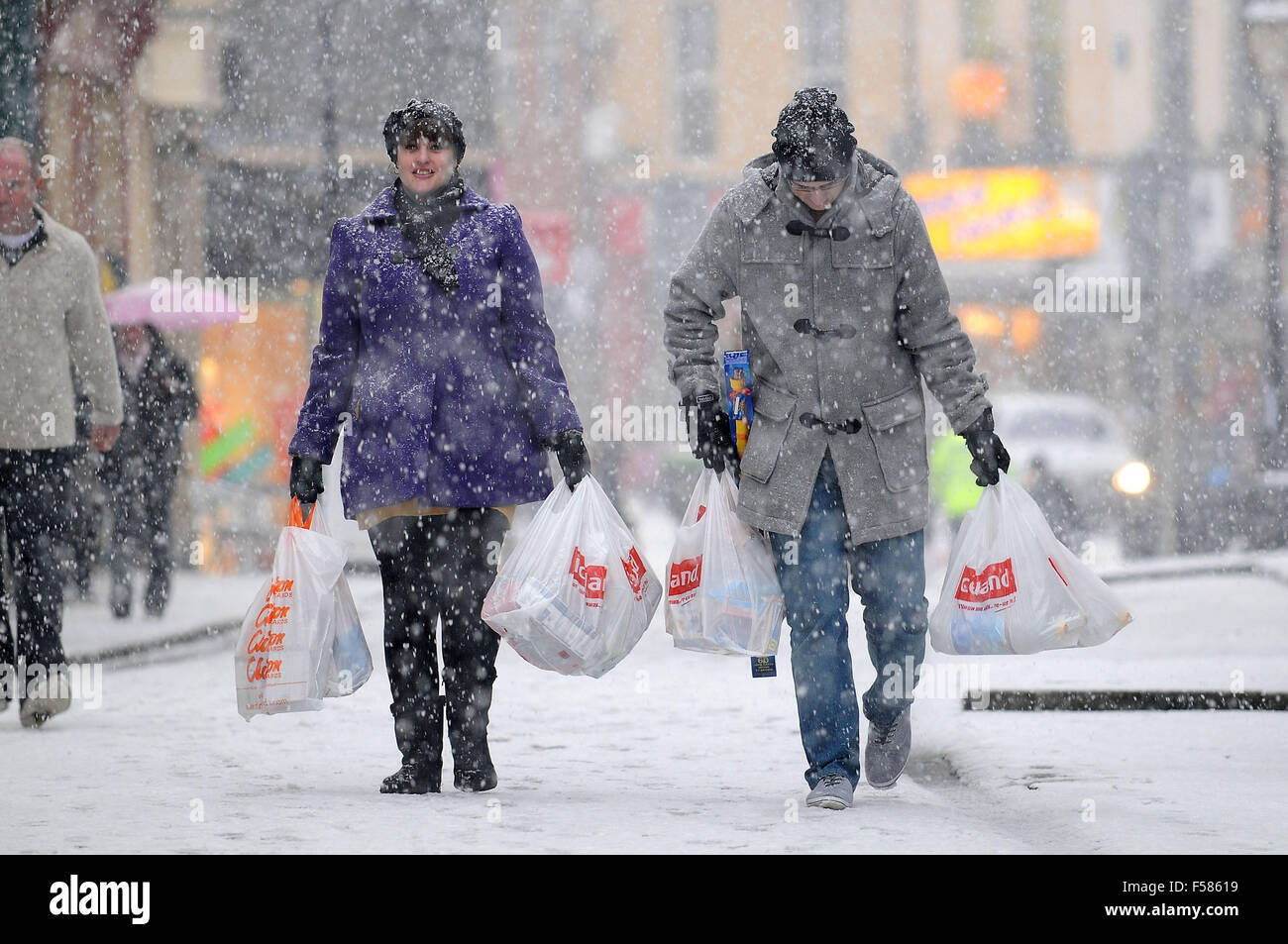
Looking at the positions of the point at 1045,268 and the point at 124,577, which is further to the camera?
the point at 1045,268

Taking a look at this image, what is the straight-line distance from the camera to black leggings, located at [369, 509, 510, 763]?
512 cm

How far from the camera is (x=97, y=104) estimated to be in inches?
735

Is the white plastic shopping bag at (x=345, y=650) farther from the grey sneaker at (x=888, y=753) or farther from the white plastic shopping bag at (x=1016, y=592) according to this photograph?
the white plastic shopping bag at (x=1016, y=592)

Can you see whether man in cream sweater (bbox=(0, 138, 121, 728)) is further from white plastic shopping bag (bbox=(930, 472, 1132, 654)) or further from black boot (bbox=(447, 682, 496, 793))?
white plastic shopping bag (bbox=(930, 472, 1132, 654))

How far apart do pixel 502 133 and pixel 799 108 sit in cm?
2626

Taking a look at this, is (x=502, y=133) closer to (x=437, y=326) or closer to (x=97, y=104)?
(x=97, y=104)

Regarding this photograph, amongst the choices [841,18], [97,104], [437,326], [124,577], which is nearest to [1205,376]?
[841,18]

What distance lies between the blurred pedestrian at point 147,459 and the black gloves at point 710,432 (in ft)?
22.7

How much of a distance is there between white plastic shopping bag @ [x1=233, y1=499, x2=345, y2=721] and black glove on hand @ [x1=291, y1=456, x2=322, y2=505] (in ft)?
0.16

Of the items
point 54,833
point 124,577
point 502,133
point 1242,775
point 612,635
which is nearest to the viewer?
point 54,833

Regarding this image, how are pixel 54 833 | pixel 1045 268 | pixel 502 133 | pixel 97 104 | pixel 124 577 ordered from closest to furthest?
pixel 54 833
pixel 124 577
pixel 97 104
pixel 502 133
pixel 1045 268

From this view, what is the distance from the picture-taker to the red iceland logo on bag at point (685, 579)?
5.04 m
